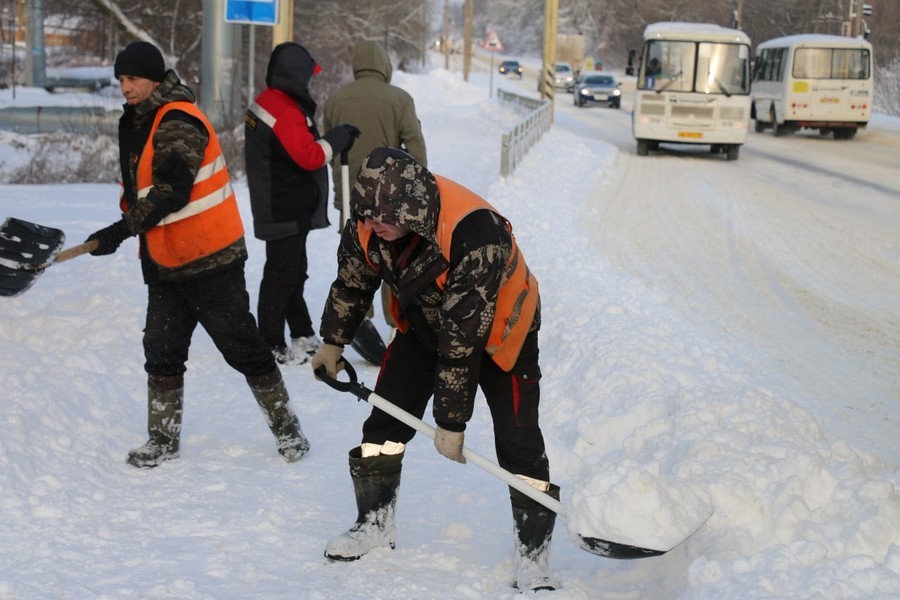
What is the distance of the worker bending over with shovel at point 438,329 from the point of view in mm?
Result: 3539

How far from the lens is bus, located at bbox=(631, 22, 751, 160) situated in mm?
21156

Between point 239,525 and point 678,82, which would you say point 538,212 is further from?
point 678,82

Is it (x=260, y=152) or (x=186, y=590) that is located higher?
(x=260, y=152)

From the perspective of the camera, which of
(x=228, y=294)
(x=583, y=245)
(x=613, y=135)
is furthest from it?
(x=613, y=135)

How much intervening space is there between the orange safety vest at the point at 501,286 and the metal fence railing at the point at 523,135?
10590mm

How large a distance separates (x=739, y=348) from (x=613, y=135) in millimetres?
20808

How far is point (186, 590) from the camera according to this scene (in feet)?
12.6

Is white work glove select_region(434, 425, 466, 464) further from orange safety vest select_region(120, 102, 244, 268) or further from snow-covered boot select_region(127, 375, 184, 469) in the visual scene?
snow-covered boot select_region(127, 375, 184, 469)

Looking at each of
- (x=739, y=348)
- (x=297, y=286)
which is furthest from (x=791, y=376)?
(x=297, y=286)

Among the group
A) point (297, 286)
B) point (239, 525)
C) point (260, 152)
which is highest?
point (260, 152)

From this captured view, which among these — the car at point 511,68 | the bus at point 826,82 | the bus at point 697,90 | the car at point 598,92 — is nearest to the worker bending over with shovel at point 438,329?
the bus at point 697,90

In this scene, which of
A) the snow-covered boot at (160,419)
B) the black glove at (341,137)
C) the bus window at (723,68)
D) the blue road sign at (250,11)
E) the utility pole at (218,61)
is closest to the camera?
the snow-covered boot at (160,419)

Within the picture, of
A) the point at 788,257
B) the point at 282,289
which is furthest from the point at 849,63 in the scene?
the point at 282,289

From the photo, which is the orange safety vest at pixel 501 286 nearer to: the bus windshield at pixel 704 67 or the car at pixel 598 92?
the bus windshield at pixel 704 67
